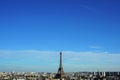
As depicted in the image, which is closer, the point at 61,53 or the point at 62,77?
the point at 62,77

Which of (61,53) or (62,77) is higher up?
(61,53)
